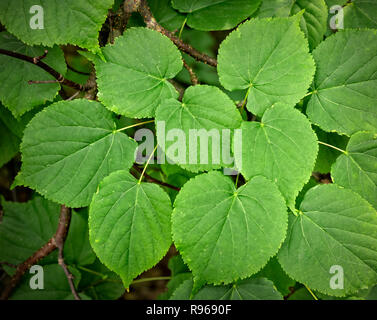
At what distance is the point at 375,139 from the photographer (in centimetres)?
Result: 112

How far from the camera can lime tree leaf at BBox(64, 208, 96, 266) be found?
1587mm

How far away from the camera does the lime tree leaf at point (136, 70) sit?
1.04 metres

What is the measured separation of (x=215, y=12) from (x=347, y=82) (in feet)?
1.89

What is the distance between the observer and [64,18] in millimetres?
967

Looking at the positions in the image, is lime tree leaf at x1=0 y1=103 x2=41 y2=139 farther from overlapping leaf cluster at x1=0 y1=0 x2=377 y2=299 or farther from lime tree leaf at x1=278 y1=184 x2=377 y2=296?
lime tree leaf at x1=278 y1=184 x2=377 y2=296

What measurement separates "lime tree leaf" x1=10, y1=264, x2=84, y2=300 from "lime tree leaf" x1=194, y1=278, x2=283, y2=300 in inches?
27.5

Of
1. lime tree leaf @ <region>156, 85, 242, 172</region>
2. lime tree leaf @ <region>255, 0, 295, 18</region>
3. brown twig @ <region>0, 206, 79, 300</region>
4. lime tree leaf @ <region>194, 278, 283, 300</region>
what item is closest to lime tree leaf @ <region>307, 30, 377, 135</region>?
lime tree leaf @ <region>255, 0, 295, 18</region>

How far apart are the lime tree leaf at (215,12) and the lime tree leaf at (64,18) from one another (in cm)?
39

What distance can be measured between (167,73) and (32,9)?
46cm

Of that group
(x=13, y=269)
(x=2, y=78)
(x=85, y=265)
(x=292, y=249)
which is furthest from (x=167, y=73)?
(x=13, y=269)

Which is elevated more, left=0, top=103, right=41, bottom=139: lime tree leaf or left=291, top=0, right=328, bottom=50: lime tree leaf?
left=291, top=0, right=328, bottom=50: lime tree leaf

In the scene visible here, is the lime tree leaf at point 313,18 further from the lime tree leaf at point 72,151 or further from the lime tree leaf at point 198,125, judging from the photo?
the lime tree leaf at point 72,151

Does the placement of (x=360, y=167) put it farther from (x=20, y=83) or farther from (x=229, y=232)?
(x=20, y=83)

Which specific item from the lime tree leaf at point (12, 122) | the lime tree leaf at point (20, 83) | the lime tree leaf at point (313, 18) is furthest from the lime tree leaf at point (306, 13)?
the lime tree leaf at point (12, 122)
